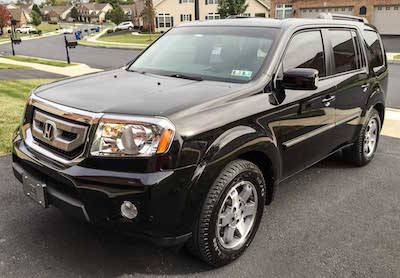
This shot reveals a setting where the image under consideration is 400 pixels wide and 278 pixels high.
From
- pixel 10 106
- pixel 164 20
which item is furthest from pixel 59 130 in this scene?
pixel 164 20

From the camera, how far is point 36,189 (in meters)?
2.99

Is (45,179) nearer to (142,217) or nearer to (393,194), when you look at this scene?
(142,217)

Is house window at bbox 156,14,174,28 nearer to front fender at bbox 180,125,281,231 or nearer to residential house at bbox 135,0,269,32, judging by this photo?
residential house at bbox 135,0,269,32

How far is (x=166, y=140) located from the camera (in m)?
2.60

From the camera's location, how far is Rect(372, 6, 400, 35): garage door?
1479 inches

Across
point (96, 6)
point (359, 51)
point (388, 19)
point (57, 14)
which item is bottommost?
point (359, 51)

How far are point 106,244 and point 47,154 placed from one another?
907mm

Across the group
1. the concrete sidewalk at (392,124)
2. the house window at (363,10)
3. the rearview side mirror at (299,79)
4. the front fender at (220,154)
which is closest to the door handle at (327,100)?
the rearview side mirror at (299,79)

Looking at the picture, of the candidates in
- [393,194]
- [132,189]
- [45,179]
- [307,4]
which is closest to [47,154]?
[45,179]

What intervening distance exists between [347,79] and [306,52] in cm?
80

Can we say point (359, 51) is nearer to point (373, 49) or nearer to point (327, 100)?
point (373, 49)

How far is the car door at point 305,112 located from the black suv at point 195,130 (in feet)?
0.04

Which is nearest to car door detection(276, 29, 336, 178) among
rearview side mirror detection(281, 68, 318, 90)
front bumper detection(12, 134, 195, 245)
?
rearview side mirror detection(281, 68, 318, 90)

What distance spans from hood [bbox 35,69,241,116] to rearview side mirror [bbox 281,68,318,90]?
0.42 metres
